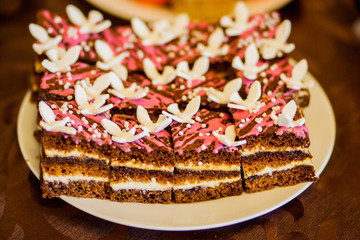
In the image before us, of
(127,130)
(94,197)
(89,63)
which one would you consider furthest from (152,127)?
(89,63)

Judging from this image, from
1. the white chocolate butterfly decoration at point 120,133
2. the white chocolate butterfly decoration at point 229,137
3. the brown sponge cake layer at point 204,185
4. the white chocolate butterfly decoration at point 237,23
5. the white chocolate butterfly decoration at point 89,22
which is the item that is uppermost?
the white chocolate butterfly decoration at point 89,22

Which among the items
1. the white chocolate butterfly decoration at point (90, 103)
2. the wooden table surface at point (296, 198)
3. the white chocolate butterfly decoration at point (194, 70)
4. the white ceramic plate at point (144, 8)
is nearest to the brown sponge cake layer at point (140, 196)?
the wooden table surface at point (296, 198)

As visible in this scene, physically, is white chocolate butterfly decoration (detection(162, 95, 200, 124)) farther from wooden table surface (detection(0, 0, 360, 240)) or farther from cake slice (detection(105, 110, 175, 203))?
wooden table surface (detection(0, 0, 360, 240))

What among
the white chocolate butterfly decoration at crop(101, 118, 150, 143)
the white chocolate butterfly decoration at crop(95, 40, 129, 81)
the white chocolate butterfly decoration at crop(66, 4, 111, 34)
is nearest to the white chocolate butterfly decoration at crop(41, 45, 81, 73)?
the white chocolate butterfly decoration at crop(95, 40, 129, 81)

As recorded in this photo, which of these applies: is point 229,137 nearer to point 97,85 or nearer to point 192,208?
point 192,208

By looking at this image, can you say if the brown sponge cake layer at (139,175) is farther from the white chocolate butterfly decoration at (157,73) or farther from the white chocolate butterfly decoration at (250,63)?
the white chocolate butterfly decoration at (250,63)

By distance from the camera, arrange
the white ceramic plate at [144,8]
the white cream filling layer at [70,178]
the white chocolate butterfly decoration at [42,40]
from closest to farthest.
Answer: the white cream filling layer at [70,178] < the white chocolate butterfly decoration at [42,40] < the white ceramic plate at [144,8]
